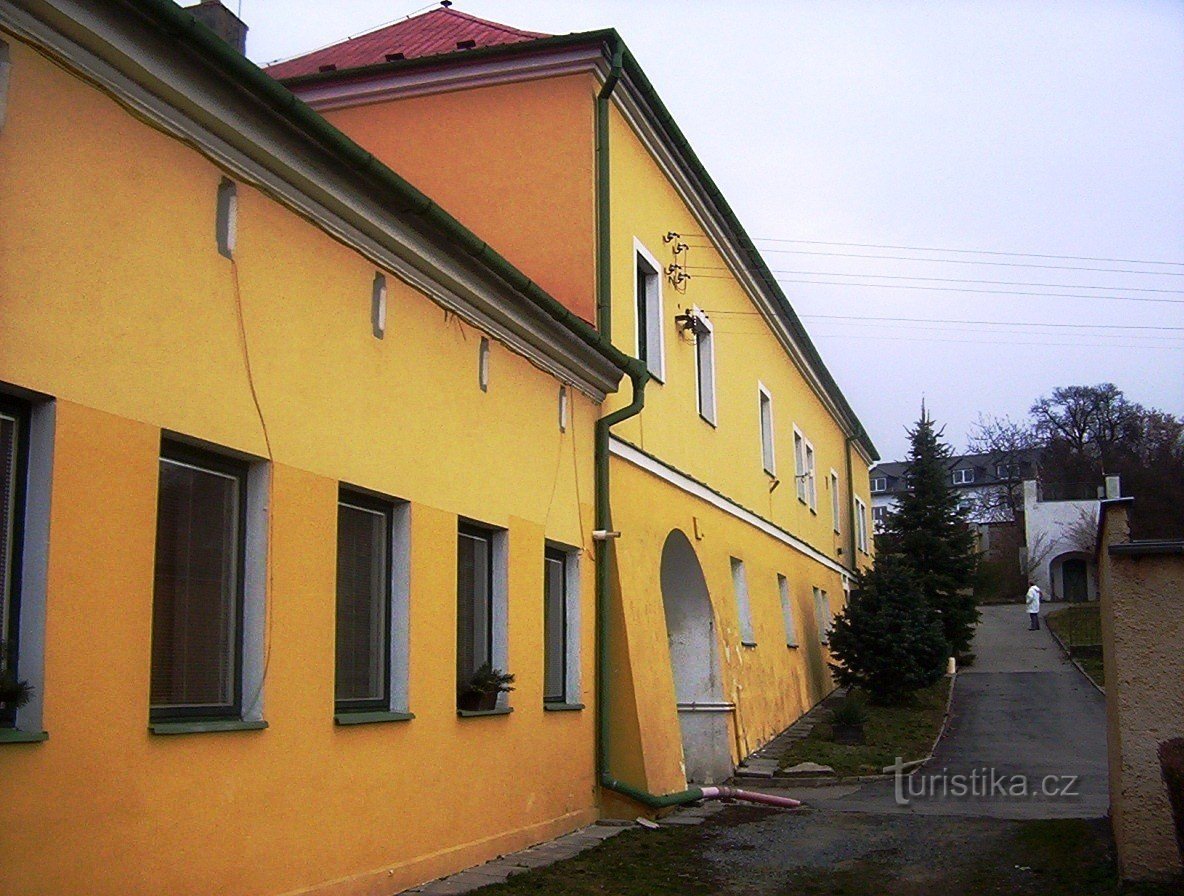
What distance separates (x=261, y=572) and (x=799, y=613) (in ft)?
57.9

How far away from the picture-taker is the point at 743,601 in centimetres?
1842

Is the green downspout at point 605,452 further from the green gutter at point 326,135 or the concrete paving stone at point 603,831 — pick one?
the green gutter at point 326,135

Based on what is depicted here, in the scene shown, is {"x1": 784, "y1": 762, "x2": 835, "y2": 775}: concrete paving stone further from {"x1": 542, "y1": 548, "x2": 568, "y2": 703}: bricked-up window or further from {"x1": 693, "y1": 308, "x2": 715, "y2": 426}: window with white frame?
{"x1": 542, "y1": 548, "x2": 568, "y2": 703}: bricked-up window

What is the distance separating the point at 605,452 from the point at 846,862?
426cm

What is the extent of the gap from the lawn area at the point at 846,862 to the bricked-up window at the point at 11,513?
3597 millimetres

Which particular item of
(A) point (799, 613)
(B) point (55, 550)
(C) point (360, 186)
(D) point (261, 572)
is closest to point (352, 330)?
(C) point (360, 186)

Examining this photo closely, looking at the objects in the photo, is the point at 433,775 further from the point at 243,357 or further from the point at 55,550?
the point at 55,550

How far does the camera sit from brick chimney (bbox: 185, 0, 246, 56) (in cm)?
1143

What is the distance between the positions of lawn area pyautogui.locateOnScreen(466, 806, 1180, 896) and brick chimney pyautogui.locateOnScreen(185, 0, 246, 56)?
7653 millimetres

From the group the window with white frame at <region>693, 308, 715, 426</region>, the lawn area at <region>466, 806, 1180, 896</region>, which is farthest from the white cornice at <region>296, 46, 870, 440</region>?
the lawn area at <region>466, 806, 1180, 896</region>

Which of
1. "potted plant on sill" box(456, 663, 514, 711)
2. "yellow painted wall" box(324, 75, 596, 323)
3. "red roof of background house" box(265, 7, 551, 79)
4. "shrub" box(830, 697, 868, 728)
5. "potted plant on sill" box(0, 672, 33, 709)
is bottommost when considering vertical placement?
"shrub" box(830, 697, 868, 728)

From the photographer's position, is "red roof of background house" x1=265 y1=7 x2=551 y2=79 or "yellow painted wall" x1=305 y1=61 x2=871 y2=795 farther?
"red roof of background house" x1=265 y1=7 x2=551 y2=79

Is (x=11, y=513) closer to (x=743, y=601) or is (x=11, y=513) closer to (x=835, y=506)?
(x=743, y=601)

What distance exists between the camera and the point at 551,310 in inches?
404
